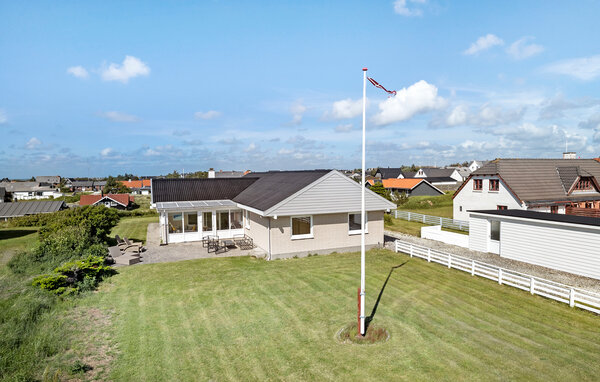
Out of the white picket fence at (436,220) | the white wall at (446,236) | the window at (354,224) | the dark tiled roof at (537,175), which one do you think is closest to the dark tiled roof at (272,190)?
the window at (354,224)

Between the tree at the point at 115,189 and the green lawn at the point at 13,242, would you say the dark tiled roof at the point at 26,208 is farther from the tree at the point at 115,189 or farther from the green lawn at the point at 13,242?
the tree at the point at 115,189

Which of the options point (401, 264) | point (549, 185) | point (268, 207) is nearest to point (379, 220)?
point (401, 264)

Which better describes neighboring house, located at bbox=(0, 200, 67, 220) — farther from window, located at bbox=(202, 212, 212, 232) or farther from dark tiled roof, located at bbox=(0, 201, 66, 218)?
window, located at bbox=(202, 212, 212, 232)

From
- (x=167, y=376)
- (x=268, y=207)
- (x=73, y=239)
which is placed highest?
(x=268, y=207)

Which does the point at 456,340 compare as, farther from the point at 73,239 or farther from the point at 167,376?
the point at 73,239

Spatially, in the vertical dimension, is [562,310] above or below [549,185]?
below

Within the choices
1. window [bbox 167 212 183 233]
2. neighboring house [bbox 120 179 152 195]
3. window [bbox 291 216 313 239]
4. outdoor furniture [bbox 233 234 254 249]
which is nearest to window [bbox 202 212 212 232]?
window [bbox 167 212 183 233]

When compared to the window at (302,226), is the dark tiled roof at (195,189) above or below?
above
